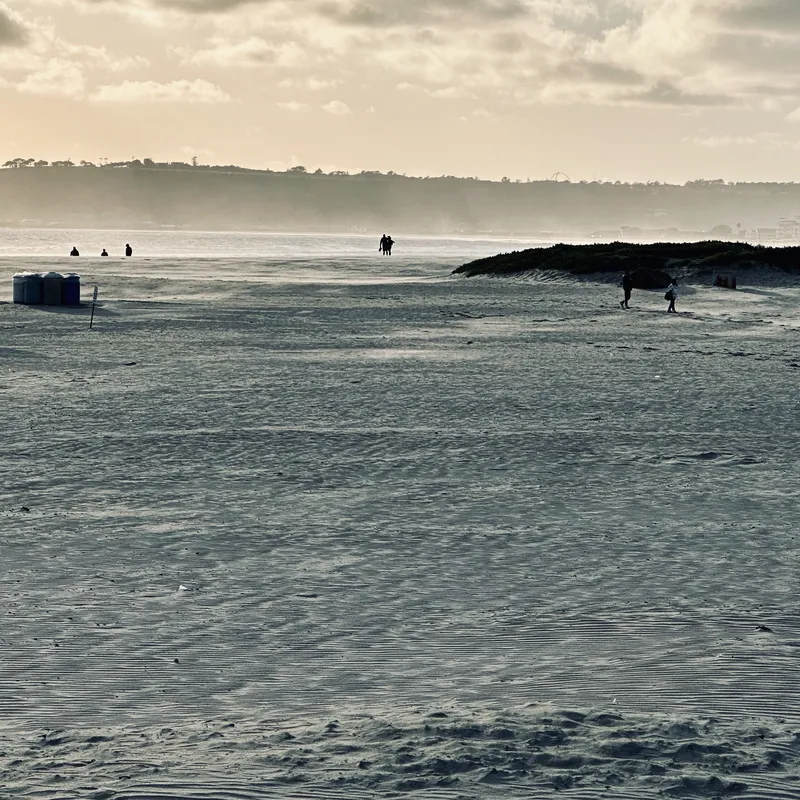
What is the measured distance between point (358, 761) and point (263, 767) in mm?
429

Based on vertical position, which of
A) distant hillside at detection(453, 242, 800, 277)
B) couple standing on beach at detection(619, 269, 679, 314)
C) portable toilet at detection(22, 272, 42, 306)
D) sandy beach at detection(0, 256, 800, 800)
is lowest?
sandy beach at detection(0, 256, 800, 800)

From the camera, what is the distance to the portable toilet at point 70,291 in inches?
1492

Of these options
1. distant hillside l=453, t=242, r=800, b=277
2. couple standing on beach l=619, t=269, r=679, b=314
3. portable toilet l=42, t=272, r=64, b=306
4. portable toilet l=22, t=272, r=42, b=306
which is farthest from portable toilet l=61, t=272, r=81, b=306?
distant hillside l=453, t=242, r=800, b=277

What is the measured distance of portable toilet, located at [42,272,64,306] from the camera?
124 feet

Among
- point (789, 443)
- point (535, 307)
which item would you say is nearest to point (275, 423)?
point (789, 443)

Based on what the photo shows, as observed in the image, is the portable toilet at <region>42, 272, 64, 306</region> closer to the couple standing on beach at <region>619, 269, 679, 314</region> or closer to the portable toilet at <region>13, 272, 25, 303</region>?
the portable toilet at <region>13, 272, 25, 303</region>

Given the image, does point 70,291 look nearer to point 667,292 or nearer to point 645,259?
point 667,292

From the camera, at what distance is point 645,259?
195 ft

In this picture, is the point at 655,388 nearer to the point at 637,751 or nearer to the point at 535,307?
the point at 637,751

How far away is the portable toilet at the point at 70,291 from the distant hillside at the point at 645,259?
2493 cm

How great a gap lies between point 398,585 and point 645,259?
174ft

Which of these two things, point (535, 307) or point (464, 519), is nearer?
point (464, 519)

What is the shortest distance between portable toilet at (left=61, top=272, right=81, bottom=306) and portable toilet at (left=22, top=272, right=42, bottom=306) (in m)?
0.78

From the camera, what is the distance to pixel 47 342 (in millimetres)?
26953
